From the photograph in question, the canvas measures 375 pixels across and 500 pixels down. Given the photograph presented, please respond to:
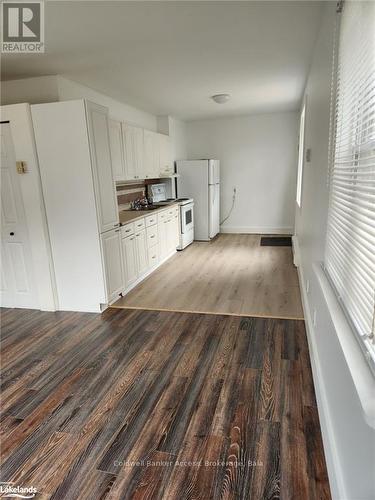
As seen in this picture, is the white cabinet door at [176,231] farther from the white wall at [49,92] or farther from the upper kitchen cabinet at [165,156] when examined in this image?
the white wall at [49,92]

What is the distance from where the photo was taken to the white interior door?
10.6 feet

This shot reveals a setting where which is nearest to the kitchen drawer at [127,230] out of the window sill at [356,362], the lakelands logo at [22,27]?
the lakelands logo at [22,27]

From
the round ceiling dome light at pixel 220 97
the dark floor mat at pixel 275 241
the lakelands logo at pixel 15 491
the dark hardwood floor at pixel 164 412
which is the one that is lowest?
the lakelands logo at pixel 15 491

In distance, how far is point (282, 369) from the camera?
228 centimetres

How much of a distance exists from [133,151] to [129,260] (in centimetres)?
173

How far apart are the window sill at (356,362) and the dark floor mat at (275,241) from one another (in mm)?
4485

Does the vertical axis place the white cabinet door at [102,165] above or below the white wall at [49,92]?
below

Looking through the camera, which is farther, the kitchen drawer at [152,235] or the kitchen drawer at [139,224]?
the kitchen drawer at [152,235]

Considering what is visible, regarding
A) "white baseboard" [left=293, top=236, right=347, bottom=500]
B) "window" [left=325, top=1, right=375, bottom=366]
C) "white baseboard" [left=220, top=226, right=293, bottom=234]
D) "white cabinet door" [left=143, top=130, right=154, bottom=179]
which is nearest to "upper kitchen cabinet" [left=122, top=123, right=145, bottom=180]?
"white cabinet door" [left=143, top=130, right=154, bottom=179]

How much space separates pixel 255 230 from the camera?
712 cm

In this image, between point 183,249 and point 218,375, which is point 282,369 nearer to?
point 218,375

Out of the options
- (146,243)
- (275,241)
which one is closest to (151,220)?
(146,243)

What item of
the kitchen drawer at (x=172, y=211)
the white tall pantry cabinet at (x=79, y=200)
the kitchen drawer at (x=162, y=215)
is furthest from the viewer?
the kitchen drawer at (x=172, y=211)

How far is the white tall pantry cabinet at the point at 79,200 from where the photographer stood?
3039 millimetres
